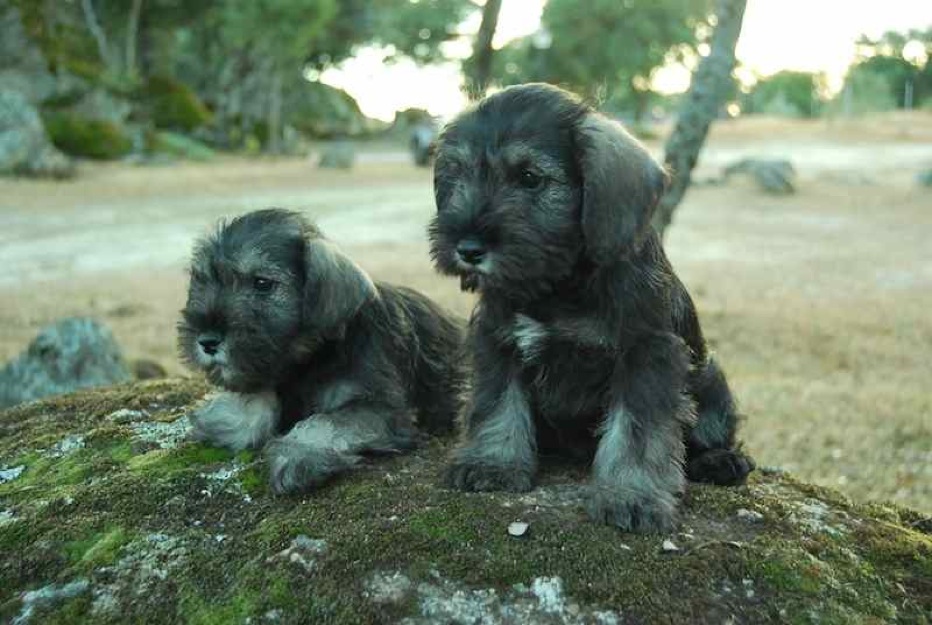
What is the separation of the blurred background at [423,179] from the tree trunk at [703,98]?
1538 millimetres

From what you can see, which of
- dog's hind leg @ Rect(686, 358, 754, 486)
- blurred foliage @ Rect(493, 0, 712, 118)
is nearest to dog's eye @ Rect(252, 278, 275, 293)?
dog's hind leg @ Rect(686, 358, 754, 486)

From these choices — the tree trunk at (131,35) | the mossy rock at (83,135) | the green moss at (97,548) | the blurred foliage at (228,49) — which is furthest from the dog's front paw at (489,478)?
the tree trunk at (131,35)

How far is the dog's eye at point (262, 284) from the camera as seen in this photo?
15.5 feet

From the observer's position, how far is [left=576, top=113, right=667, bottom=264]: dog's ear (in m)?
3.97

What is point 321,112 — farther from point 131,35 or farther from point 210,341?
point 210,341

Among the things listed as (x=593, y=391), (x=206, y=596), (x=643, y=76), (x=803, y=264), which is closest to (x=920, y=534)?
(x=593, y=391)

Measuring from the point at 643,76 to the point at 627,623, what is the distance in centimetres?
6442

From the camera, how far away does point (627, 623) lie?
3314mm

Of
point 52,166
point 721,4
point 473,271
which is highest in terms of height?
point 721,4

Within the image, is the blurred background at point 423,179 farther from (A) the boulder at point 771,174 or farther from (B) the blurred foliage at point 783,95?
(B) the blurred foliage at point 783,95

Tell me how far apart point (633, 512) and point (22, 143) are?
27231 millimetres

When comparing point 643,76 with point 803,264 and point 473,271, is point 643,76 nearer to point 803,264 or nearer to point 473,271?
point 803,264

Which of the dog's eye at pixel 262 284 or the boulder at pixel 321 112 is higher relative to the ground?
the dog's eye at pixel 262 284

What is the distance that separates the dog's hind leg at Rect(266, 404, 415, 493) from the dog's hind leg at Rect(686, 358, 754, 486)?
1383 millimetres
